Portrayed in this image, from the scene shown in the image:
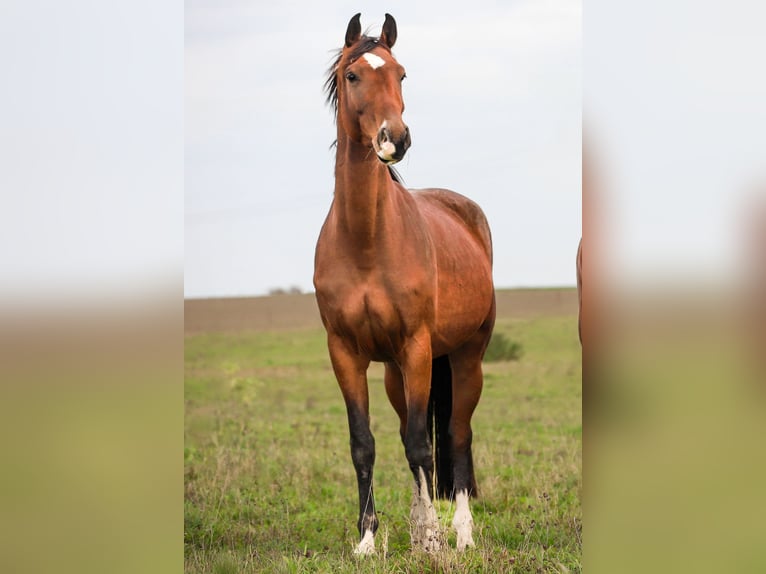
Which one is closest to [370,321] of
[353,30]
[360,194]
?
[360,194]

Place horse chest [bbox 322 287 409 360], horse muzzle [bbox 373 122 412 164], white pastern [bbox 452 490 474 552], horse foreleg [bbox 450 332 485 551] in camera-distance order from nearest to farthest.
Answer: horse muzzle [bbox 373 122 412 164] → horse chest [bbox 322 287 409 360] → white pastern [bbox 452 490 474 552] → horse foreleg [bbox 450 332 485 551]

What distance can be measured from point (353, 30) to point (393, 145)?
0.91 m

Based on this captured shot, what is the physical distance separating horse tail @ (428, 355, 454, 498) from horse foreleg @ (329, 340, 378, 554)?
120 centimetres

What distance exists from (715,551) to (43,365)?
1561 millimetres

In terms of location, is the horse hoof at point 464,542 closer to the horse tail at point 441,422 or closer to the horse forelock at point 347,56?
the horse tail at point 441,422

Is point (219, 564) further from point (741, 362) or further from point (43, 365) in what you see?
point (741, 362)

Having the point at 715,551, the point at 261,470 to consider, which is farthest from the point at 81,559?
the point at 261,470

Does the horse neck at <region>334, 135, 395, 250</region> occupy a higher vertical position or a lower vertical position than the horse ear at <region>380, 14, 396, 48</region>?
lower

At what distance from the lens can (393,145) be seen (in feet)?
12.8

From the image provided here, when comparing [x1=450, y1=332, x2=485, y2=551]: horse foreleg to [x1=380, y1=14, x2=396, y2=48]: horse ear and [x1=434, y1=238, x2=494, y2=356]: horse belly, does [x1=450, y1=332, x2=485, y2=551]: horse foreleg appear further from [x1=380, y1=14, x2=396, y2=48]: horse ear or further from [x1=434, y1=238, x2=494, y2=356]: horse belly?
[x1=380, y1=14, x2=396, y2=48]: horse ear

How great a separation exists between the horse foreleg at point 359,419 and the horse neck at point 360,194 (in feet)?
2.24

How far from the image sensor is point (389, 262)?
4.65 m

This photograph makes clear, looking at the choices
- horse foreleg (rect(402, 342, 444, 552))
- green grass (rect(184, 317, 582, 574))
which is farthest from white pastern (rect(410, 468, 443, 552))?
green grass (rect(184, 317, 582, 574))

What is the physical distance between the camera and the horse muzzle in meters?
3.90
